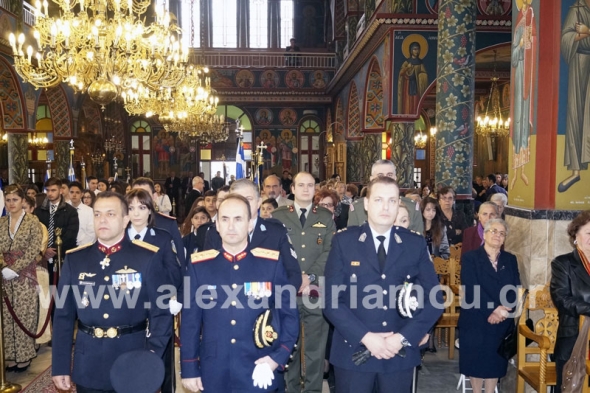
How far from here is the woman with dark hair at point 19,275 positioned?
18.8ft

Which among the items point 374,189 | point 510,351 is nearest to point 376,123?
point 510,351

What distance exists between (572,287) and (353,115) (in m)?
16.6

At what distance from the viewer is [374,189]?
3316 mm

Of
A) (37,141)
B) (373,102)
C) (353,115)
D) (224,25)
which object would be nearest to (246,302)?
(373,102)

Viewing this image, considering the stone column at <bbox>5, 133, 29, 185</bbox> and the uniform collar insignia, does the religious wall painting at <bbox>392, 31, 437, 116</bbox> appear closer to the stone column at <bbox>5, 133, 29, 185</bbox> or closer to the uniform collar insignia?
the uniform collar insignia

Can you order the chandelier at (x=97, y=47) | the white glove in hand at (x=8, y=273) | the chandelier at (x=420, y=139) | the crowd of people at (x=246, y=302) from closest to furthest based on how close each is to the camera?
the crowd of people at (x=246, y=302) < the white glove in hand at (x=8, y=273) < the chandelier at (x=97, y=47) < the chandelier at (x=420, y=139)

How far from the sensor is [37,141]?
2403 centimetres

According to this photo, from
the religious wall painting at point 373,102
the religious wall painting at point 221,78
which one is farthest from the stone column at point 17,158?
the religious wall painting at point 221,78

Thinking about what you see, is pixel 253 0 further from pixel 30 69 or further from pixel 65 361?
pixel 65 361

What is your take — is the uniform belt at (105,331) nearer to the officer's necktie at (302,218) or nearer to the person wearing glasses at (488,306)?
the officer's necktie at (302,218)

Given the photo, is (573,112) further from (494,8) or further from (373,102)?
(373,102)

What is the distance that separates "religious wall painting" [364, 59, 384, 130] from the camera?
53.4ft

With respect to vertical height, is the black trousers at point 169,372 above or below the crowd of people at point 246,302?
below

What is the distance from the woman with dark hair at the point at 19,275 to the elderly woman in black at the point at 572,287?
5.11 metres
